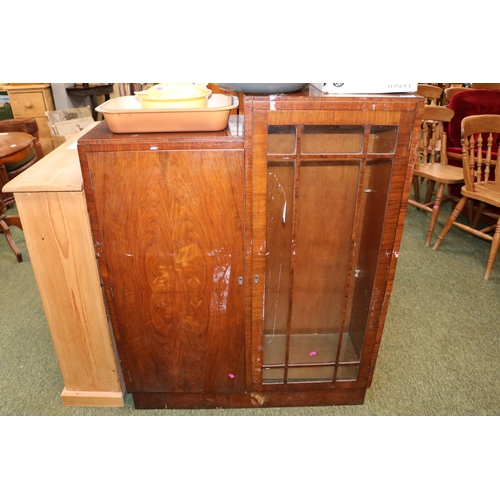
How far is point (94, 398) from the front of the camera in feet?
5.48

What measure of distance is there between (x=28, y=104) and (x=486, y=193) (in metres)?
3.99

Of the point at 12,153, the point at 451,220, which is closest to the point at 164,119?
the point at 12,153

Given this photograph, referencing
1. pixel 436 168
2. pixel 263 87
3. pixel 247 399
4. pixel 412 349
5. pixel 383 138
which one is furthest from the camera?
pixel 436 168

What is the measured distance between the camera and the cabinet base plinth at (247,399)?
164cm

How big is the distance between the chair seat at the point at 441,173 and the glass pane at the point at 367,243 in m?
1.64

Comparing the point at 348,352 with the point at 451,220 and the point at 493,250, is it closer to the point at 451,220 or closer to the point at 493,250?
the point at 493,250

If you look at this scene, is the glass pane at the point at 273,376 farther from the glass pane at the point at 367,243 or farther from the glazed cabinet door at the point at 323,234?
the glass pane at the point at 367,243

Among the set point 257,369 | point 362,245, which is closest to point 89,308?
point 257,369

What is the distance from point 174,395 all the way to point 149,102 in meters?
1.12

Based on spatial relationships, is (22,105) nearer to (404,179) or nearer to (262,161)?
(262,161)

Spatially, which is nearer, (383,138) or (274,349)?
(383,138)

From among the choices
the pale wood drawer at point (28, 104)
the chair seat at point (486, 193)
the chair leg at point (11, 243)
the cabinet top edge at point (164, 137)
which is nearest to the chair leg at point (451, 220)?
the chair seat at point (486, 193)

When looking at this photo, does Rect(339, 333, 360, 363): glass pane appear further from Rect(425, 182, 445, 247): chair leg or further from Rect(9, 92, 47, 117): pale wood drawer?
Rect(9, 92, 47, 117): pale wood drawer

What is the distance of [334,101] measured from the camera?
112 cm
